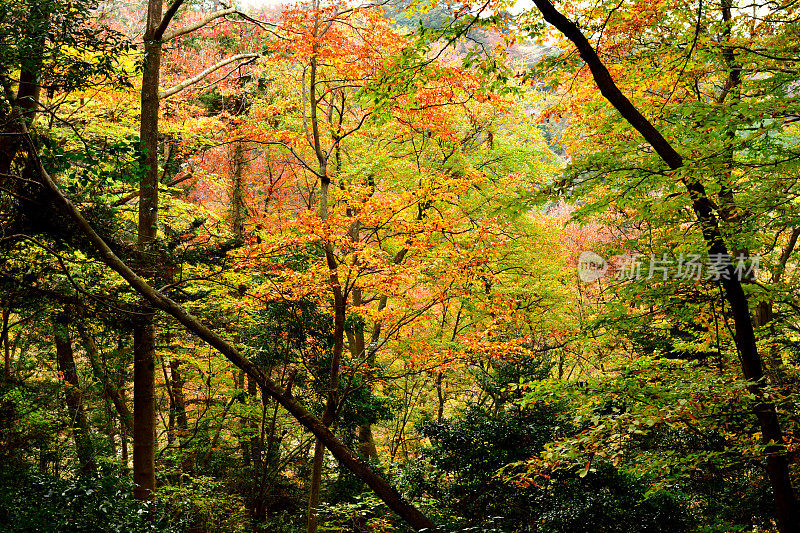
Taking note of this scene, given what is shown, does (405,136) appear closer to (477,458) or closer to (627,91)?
(627,91)

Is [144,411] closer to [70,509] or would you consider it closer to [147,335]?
Result: [147,335]

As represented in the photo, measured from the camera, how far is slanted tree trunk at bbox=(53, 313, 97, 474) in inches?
328

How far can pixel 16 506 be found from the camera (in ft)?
14.1

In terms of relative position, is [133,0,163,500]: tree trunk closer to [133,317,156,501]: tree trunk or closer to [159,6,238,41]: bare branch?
[133,317,156,501]: tree trunk

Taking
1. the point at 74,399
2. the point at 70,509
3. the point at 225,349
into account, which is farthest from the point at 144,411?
the point at 74,399

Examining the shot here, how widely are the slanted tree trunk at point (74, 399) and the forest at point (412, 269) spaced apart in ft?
0.25

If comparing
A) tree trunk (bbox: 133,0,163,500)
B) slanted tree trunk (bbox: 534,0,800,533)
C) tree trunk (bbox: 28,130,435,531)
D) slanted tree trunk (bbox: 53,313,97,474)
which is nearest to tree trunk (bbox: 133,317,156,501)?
tree trunk (bbox: 133,0,163,500)

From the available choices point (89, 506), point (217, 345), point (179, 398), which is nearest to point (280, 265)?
point (217, 345)

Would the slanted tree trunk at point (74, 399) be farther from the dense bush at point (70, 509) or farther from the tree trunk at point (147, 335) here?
the dense bush at point (70, 509)

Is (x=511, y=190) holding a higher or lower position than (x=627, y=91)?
higher

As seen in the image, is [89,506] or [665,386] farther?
[665,386]

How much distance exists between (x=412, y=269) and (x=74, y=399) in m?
7.59

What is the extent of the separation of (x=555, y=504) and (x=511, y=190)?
25.0ft

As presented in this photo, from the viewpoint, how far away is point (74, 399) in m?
10.0
